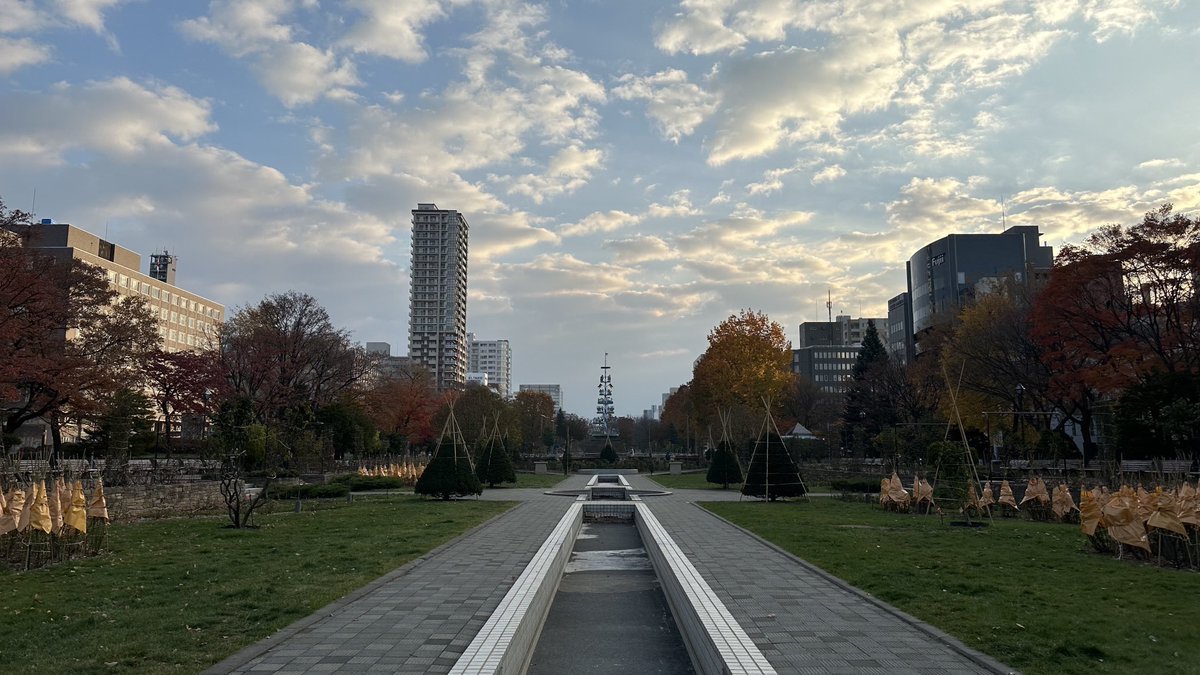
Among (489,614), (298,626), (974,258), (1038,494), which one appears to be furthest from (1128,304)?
(974,258)

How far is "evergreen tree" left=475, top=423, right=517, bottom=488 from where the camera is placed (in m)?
32.8

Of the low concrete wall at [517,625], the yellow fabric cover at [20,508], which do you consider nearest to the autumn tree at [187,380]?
the yellow fabric cover at [20,508]

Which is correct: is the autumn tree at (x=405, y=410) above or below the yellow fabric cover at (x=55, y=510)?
above

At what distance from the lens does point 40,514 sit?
1111cm

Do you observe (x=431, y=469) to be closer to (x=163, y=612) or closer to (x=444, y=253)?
(x=163, y=612)

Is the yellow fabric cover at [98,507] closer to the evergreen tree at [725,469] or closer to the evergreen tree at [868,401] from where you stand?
the evergreen tree at [725,469]

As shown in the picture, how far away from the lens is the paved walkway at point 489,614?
6059 millimetres

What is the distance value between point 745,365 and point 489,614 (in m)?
42.0

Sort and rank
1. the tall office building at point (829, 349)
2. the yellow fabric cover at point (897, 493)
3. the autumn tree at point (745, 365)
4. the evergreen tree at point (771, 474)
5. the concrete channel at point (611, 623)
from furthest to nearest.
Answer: the tall office building at point (829, 349) → the autumn tree at point (745, 365) → the evergreen tree at point (771, 474) → the yellow fabric cover at point (897, 493) → the concrete channel at point (611, 623)

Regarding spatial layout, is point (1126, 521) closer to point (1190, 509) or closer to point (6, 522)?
point (1190, 509)

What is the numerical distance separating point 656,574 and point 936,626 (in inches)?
227

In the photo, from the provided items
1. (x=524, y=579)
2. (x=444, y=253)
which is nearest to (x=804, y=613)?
(x=524, y=579)

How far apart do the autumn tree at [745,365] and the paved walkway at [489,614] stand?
3565cm

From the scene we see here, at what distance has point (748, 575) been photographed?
10.5 metres
